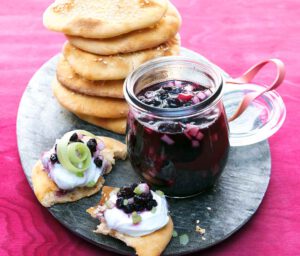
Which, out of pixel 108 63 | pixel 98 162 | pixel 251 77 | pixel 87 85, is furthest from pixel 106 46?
pixel 251 77

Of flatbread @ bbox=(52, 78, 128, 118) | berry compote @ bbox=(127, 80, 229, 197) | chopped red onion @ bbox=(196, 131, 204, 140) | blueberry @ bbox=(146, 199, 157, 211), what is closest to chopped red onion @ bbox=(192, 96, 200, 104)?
berry compote @ bbox=(127, 80, 229, 197)

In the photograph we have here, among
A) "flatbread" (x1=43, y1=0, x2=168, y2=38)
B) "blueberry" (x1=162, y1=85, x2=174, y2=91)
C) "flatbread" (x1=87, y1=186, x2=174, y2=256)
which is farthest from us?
"flatbread" (x1=43, y1=0, x2=168, y2=38)

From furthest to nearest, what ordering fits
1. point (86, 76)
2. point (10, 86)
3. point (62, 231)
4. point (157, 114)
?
point (10, 86) → point (86, 76) → point (62, 231) → point (157, 114)

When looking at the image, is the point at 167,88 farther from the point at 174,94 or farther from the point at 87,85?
the point at 87,85

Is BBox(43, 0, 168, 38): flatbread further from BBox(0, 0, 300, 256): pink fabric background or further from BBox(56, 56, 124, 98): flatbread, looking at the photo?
BBox(0, 0, 300, 256): pink fabric background

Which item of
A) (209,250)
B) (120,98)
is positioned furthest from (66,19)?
(209,250)

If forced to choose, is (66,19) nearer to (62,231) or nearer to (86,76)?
(86,76)

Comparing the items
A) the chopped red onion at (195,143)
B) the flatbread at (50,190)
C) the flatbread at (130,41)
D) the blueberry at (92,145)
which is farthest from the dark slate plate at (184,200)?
the flatbread at (130,41)

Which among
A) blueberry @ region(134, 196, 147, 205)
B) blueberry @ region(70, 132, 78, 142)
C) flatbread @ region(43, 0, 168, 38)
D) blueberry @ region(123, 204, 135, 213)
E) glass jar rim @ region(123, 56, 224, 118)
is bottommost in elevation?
blueberry @ region(123, 204, 135, 213)
